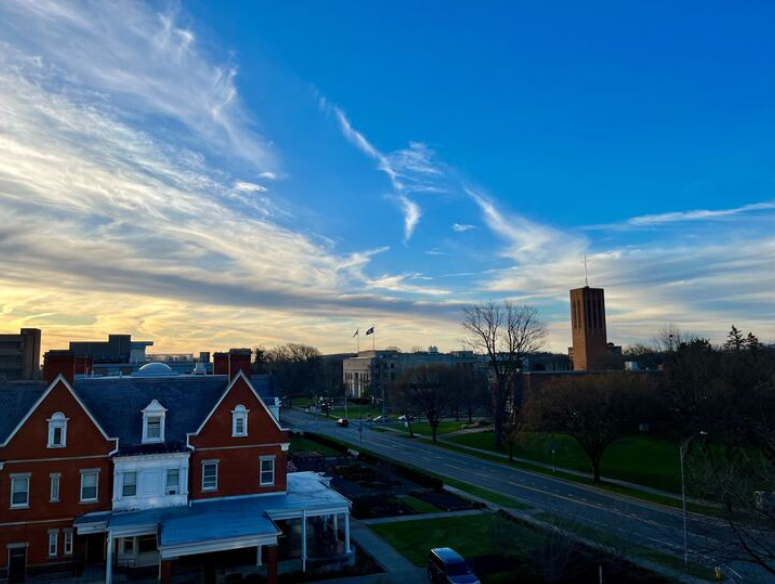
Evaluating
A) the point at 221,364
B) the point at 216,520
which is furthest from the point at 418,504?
the point at 216,520

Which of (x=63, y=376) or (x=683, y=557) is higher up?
(x=63, y=376)

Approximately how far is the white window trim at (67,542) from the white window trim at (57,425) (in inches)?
175

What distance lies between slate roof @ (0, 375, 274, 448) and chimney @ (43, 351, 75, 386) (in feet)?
4.08

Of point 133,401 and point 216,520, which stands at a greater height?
point 133,401

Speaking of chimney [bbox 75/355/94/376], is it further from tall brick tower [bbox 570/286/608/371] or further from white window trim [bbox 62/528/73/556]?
tall brick tower [bbox 570/286/608/371]

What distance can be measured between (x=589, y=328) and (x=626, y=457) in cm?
6771

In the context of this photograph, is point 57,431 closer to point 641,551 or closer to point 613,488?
point 641,551

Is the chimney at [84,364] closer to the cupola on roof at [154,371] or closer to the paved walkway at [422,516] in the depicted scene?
the cupola on roof at [154,371]

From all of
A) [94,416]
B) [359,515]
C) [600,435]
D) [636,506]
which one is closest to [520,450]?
[600,435]

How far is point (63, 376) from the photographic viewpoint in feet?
108

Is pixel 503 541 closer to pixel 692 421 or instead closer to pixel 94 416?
pixel 94 416

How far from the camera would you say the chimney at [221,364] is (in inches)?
1581

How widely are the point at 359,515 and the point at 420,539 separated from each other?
7517 mm

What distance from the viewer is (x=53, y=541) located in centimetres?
3092
